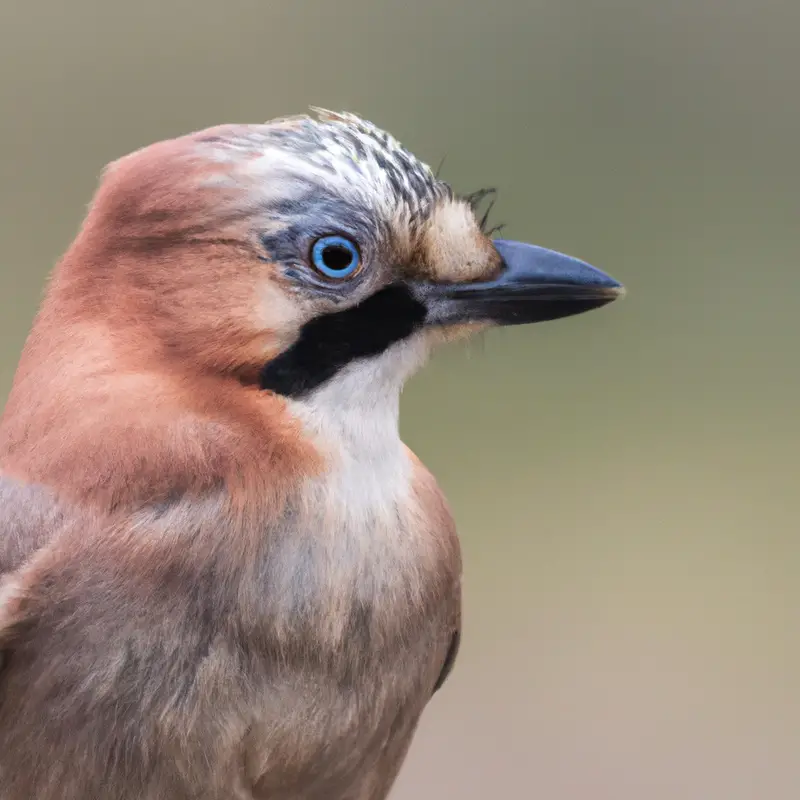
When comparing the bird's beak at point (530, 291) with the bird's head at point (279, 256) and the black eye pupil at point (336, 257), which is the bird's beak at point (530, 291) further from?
the black eye pupil at point (336, 257)

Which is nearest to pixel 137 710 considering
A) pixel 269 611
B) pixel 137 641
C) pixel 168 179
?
pixel 137 641

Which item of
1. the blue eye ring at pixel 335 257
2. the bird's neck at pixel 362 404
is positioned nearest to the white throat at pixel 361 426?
the bird's neck at pixel 362 404

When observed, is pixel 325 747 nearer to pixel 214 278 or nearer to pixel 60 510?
pixel 60 510

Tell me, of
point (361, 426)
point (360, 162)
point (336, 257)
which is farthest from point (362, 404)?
point (360, 162)

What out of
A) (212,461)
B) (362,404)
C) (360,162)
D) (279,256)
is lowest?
(212,461)

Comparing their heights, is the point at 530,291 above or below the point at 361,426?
above

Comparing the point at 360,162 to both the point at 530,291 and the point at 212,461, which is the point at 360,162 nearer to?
the point at 530,291

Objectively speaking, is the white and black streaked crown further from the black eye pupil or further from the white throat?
the white throat
